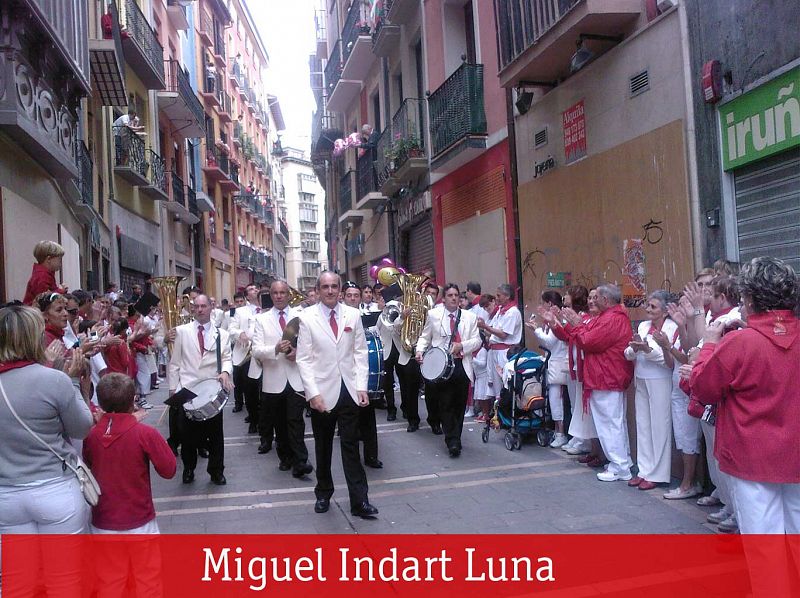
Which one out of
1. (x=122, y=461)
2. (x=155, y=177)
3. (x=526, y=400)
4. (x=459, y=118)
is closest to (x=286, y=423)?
(x=526, y=400)

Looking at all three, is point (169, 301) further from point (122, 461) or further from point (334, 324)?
point (122, 461)

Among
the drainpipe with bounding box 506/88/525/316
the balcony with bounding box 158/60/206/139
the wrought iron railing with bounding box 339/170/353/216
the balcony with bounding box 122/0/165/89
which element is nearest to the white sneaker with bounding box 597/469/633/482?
the drainpipe with bounding box 506/88/525/316

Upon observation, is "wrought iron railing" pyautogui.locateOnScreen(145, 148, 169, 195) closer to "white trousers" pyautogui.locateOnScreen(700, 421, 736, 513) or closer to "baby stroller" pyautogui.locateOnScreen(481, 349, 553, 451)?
"baby stroller" pyautogui.locateOnScreen(481, 349, 553, 451)

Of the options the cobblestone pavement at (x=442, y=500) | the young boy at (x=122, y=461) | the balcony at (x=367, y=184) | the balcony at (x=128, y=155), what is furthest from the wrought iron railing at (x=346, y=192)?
the young boy at (x=122, y=461)

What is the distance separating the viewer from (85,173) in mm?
16078

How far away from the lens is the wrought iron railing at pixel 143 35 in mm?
19844

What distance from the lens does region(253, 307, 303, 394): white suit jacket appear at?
788 cm

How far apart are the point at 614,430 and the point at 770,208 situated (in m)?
2.60

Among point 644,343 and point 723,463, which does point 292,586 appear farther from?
point 644,343

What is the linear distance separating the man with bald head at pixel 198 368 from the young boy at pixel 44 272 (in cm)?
131

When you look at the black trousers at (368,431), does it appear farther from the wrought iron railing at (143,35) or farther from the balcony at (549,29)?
the wrought iron railing at (143,35)

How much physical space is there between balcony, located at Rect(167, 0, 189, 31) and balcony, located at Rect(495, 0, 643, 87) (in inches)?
733

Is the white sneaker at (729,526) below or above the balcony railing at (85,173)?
below

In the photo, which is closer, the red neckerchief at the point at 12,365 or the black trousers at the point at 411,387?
the red neckerchief at the point at 12,365
